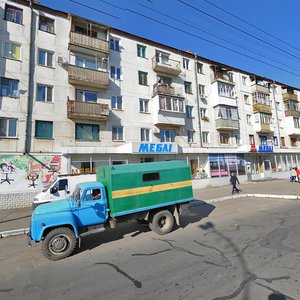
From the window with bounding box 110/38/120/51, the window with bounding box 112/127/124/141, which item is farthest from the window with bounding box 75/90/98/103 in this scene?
the window with bounding box 110/38/120/51

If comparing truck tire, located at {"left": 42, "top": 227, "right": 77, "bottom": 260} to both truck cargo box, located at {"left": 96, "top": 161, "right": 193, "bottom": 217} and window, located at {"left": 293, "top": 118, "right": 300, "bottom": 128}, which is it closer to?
truck cargo box, located at {"left": 96, "top": 161, "right": 193, "bottom": 217}

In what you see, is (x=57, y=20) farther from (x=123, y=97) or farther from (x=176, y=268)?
(x=176, y=268)

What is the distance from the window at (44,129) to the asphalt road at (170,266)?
10.5 meters

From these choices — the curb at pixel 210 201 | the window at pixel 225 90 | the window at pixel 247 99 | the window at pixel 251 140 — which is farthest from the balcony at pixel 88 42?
the window at pixel 251 140

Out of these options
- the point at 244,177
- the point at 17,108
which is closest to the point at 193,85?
the point at 244,177

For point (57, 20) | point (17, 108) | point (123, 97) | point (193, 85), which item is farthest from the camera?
point (193, 85)

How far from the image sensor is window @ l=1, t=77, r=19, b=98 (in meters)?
16.6

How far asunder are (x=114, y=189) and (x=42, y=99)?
46.1 ft

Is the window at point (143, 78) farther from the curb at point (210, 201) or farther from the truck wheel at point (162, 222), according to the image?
the truck wheel at point (162, 222)

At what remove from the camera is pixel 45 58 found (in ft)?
61.0

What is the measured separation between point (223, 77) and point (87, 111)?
772 inches

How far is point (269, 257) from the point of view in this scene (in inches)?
213

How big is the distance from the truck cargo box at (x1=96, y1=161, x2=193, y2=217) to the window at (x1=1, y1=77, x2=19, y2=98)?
42.5 feet

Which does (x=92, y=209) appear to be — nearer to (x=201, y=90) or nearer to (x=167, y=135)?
(x=167, y=135)
